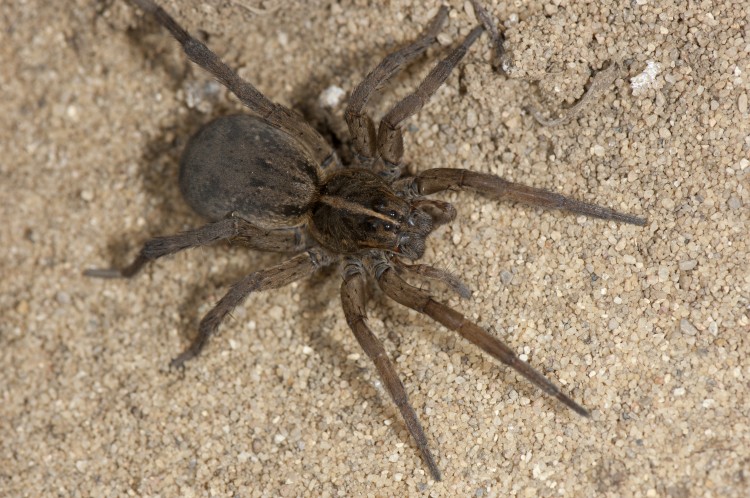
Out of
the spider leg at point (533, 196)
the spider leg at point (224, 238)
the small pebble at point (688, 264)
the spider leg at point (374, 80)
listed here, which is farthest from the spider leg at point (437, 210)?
the small pebble at point (688, 264)

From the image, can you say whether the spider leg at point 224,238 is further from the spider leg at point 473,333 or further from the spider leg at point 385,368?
the spider leg at point 473,333

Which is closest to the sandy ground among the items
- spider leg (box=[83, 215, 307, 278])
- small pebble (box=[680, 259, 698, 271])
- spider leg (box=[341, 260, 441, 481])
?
small pebble (box=[680, 259, 698, 271])

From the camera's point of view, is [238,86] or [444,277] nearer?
[444,277]

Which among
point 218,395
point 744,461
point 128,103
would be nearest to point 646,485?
point 744,461

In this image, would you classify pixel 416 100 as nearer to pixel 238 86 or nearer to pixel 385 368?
pixel 238 86

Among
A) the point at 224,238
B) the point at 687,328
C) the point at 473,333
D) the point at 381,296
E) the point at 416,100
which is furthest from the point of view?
the point at 381,296

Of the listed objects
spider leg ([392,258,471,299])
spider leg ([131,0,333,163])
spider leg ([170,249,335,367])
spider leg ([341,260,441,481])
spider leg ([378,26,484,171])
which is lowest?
spider leg ([170,249,335,367])

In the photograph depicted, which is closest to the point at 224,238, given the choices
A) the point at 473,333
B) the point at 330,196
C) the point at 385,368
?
the point at 330,196

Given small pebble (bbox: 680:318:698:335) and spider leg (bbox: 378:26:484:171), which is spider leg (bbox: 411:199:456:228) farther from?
small pebble (bbox: 680:318:698:335)
